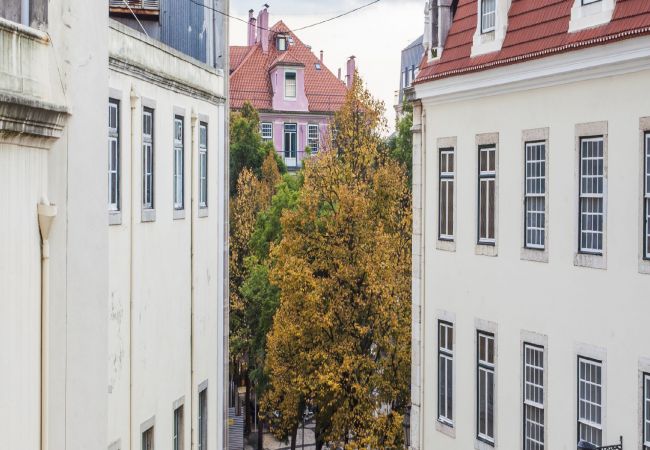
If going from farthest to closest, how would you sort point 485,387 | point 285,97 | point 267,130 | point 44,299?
1. point 267,130
2. point 285,97
3. point 485,387
4. point 44,299

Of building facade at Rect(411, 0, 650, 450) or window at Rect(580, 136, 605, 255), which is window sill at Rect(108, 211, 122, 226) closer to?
building facade at Rect(411, 0, 650, 450)

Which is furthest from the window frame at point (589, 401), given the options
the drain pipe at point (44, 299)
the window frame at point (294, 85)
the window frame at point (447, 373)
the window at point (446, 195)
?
the window frame at point (294, 85)

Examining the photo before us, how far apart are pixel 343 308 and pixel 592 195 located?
14360mm

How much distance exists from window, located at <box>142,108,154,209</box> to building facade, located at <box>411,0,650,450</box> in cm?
526

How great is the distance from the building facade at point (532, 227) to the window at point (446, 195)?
34mm

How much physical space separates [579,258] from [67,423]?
32.2 ft

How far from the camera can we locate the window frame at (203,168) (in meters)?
23.6

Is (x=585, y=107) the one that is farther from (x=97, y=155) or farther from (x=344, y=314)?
(x=344, y=314)

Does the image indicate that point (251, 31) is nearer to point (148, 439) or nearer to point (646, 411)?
point (148, 439)

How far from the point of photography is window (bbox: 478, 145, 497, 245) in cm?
2119

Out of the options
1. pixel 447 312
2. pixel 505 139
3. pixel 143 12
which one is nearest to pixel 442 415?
pixel 447 312

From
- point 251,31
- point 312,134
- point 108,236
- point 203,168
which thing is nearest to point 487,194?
point 203,168

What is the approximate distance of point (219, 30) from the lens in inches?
1004

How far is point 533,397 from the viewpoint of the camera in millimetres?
19938
